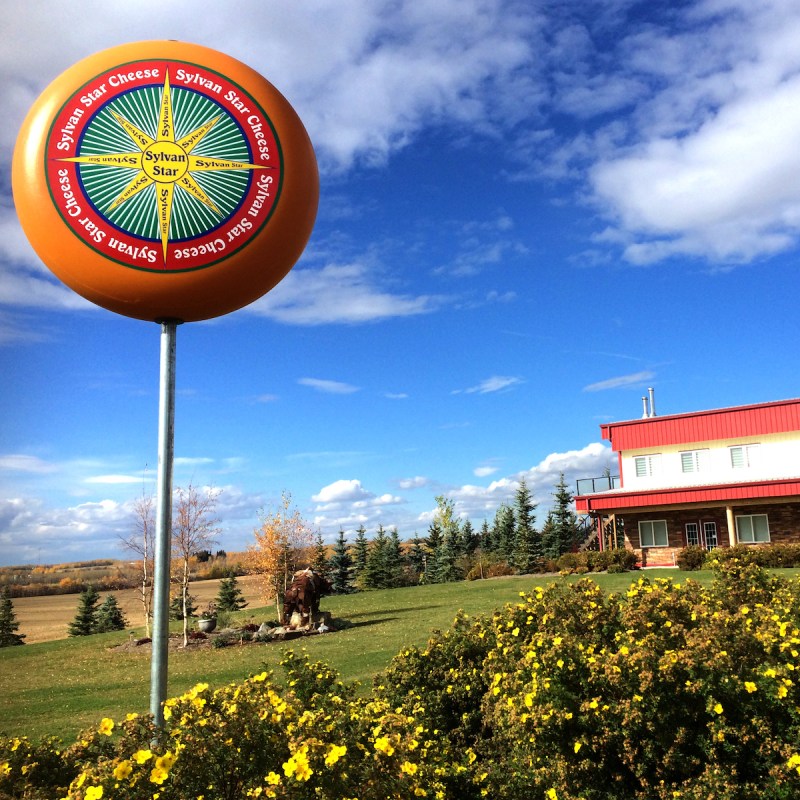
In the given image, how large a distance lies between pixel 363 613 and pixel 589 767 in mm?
19039

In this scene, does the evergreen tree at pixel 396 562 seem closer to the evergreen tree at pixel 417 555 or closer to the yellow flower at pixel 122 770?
the evergreen tree at pixel 417 555

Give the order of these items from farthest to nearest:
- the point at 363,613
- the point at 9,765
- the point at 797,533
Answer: the point at 797,533, the point at 363,613, the point at 9,765

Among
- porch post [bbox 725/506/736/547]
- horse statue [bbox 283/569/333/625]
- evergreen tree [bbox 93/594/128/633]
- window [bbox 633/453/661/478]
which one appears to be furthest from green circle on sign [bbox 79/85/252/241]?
evergreen tree [bbox 93/594/128/633]

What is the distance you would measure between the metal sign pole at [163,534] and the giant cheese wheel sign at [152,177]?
2.24 feet

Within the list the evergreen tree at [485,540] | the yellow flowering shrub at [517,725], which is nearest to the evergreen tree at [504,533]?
the evergreen tree at [485,540]

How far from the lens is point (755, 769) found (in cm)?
484

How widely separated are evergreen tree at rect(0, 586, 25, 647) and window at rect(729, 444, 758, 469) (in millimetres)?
33087

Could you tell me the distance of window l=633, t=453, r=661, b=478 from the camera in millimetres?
33562

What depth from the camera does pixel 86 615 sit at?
34469mm

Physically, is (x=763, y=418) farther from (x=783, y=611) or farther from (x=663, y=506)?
(x=783, y=611)

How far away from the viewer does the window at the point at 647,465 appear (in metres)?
33.6

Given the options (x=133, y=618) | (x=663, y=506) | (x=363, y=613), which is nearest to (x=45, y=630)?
(x=133, y=618)

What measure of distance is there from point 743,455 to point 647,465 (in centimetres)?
438

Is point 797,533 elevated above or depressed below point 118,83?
below
